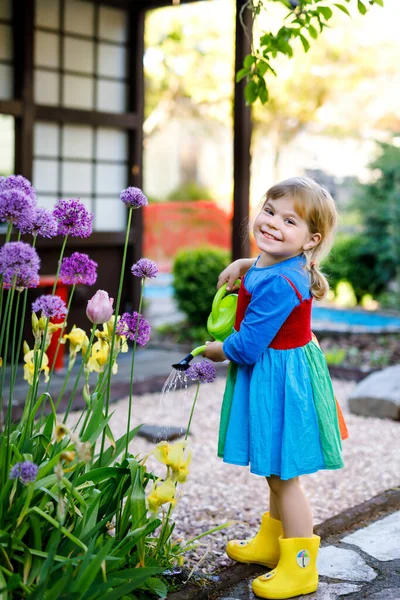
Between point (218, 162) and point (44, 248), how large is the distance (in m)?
18.3

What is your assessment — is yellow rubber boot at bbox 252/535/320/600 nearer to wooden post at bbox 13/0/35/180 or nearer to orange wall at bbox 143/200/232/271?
wooden post at bbox 13/0/35/180

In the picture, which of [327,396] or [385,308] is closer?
[327,396]

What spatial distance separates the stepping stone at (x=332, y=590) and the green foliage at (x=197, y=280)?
16.2 feet

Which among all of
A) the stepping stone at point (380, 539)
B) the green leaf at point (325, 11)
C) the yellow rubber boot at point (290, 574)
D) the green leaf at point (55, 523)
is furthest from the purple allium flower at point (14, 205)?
the stepping stone at point (380, 539)

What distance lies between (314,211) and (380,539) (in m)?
1.13

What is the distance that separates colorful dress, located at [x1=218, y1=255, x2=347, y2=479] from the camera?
2156mm

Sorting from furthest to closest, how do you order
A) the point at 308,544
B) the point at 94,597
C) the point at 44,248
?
the point at 44,248
the point at 308,544
the point at 94,597

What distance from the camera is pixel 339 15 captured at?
14.6 metres

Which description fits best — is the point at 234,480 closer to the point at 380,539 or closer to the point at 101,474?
the point at 380,539

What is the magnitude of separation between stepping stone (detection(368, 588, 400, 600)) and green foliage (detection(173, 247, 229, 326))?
4.99 m

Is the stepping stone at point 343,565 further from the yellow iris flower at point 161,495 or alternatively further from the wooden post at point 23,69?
the wooden post at point 23,69

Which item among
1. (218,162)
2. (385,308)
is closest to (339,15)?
(385,308)

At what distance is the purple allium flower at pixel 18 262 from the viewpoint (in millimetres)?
1728

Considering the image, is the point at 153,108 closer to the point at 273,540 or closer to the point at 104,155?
the point at 104,155
